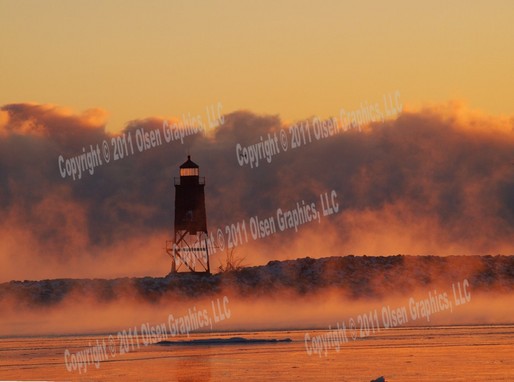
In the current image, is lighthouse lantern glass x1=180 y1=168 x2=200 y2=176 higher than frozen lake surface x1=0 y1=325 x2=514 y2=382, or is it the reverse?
lighthouse lantern glass x1=180 y1=168 x2=200 y2=176

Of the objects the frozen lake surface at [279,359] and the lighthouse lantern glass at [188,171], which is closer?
the frozen lake surface at [279,359]

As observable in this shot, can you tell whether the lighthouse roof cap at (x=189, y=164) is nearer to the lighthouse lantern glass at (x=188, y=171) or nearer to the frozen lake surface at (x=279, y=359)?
the lighthouse lantern glass at (x=188, y=171)

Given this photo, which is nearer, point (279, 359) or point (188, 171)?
point (279, 359)

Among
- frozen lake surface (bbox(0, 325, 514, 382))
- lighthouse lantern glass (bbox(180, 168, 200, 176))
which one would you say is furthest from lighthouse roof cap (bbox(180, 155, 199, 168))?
frozen lake surface (bbox(0, 325, 514, 382))

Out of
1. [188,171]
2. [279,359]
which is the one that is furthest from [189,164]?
[279,359]

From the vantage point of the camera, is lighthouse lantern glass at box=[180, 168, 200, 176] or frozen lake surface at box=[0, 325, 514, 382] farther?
lighthouse lantern glass at box=[180, 168, 200, 176]

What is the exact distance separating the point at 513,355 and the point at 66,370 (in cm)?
1116

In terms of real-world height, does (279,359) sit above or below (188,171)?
below

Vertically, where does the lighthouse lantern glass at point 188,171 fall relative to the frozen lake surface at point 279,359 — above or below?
above

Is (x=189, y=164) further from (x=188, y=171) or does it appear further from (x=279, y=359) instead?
(x=279, y=359)

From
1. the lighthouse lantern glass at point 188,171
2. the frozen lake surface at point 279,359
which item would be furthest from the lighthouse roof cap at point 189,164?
the frozen lake surface at point 279,359

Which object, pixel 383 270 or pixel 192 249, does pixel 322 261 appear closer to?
pixel 383 270

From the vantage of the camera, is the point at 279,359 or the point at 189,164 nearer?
the point at 279,359

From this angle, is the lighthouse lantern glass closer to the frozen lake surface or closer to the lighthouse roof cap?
the lighthouse roof cap
